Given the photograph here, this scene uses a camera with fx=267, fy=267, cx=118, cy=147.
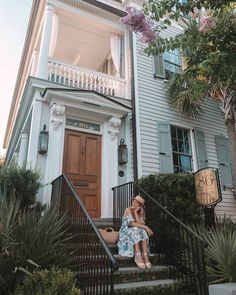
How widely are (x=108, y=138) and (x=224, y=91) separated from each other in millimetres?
3504

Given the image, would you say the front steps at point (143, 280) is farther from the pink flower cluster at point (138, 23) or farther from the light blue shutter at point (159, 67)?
the light blue shutter at point (159, 67)

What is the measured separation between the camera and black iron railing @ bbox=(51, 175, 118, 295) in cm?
303

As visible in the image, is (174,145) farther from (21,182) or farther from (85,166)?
(21,182)

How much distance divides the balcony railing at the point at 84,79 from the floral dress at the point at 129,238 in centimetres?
440

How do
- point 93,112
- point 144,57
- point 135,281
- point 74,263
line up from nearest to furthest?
point 74,263, point 135,281, point 93,112, point 144,57

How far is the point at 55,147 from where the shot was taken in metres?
6.35

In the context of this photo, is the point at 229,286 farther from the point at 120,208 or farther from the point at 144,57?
the point at 144,57

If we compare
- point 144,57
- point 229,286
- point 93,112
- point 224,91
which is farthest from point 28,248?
point 144,57

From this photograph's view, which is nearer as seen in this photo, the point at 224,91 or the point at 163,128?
the point at 224,91

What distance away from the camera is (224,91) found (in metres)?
7.46

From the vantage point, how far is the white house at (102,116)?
6535 mm

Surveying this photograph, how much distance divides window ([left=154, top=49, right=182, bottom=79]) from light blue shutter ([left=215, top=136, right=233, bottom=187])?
8.93 feet

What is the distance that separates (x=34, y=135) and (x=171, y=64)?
571 centimetres

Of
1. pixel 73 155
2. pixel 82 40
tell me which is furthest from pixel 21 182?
pixel 82 40
